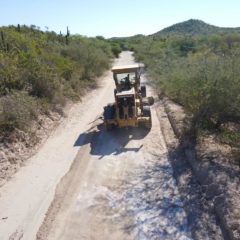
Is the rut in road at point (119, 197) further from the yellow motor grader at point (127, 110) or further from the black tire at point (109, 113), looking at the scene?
the black tire at point (109, 113)

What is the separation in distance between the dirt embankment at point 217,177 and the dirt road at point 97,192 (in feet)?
2.58

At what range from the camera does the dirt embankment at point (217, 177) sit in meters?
8.33

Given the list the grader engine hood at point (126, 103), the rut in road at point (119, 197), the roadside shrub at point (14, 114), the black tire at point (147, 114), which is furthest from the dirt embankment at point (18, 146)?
the black tire at point (147, 114)

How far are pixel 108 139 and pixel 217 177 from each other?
6381 mm

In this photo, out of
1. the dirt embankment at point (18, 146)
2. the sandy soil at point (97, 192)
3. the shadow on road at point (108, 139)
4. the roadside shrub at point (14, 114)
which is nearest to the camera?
the sandy soil at point (97, 192)

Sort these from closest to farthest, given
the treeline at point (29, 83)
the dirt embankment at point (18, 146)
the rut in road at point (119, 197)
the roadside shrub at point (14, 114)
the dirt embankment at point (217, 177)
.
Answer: the dirt embankment at point (217, 177) → the rut in road at point (119, 197) → the dirt embankment at point (18, 146) → the roadside shrub at point (14, 114) → the treeline at point (29, 83)

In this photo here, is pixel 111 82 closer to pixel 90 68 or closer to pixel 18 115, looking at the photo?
pixel 90 68

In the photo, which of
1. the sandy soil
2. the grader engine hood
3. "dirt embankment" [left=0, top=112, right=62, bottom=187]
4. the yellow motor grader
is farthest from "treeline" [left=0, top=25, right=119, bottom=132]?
the grader engine hood

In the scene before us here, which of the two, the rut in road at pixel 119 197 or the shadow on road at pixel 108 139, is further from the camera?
the shadow on road at pixel 108 139

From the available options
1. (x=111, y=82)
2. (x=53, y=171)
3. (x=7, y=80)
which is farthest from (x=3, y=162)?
(x=111, y=82)

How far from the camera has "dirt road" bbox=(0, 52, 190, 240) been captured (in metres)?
9.04

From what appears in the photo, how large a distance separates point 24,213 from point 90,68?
24820 mm

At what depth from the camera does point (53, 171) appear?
1265 centimetres

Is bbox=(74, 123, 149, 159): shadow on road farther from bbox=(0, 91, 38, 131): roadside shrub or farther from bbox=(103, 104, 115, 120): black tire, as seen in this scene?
bbox=(0, 91, 38, 131): roadside shrub
